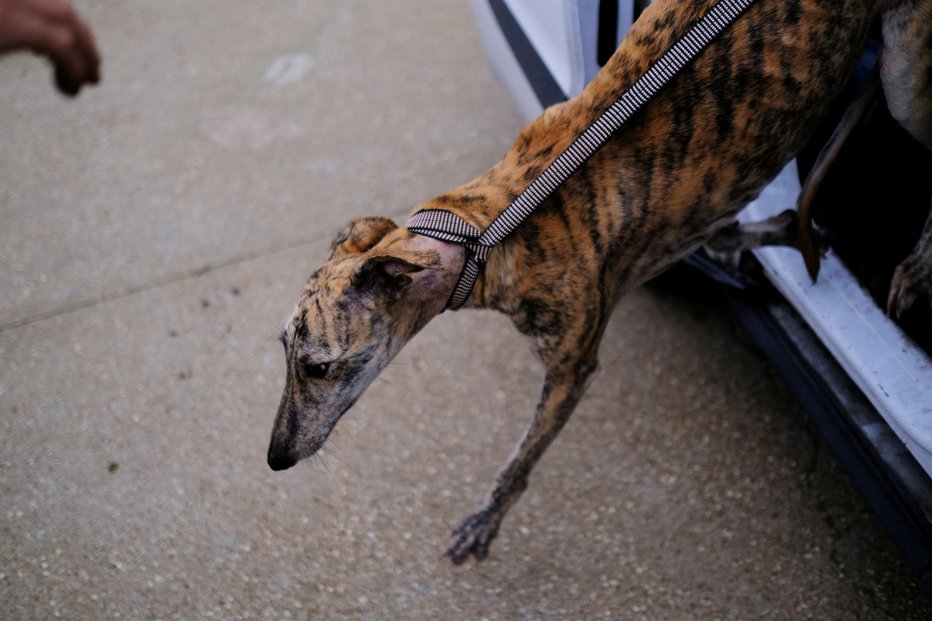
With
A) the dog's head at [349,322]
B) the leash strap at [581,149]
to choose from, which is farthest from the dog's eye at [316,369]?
the leash strap at [581,149]

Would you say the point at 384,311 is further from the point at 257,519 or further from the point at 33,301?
the point at 33,301

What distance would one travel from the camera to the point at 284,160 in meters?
4.64

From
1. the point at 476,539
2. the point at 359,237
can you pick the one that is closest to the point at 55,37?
the point at 359,237

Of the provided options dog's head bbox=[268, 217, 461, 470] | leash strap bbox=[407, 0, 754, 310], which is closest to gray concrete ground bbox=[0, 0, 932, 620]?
dog's head bbox=[268, 217, 461, 470]

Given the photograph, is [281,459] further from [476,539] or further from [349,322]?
[476,539]

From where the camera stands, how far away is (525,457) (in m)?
2.82

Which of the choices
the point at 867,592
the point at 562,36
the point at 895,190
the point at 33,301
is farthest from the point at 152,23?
the point at 867,592

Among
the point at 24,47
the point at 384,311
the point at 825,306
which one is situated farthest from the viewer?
the point at 825,306

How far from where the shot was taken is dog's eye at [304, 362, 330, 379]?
242cm

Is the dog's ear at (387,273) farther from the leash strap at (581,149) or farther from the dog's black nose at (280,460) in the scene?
the dog's black nose at (280,460)

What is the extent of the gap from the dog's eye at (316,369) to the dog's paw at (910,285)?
1.71 metres

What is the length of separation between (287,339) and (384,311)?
298 mm

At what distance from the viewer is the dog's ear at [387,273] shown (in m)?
2.24

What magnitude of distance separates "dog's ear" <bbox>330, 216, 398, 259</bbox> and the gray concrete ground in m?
0.98
